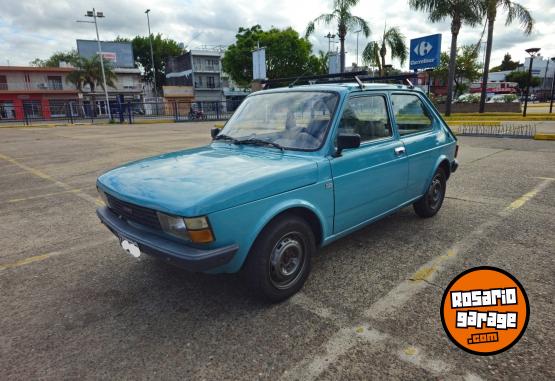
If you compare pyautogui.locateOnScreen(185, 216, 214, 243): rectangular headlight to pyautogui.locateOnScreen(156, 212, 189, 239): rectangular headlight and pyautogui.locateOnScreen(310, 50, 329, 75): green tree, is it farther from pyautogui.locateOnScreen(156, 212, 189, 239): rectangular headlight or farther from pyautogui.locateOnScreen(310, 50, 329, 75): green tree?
pyautogui.locateOnScreen(310, 50, 329, 75): green tree

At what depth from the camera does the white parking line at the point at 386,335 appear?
213 centimetres

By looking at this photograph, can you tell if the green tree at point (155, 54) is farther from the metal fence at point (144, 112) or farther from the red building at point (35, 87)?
the metal fence at point (144, 112)

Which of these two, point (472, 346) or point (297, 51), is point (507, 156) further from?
point (297, 51)

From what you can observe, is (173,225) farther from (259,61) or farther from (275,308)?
(259,61)

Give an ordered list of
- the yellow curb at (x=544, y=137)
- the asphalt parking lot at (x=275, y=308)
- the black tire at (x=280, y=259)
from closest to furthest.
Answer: the asphalt parking lot at (x=275, y=308)
the black tire at (x=280, y=259)
the yellow curb at (x=544, y=137)

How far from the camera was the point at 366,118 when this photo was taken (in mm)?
3520

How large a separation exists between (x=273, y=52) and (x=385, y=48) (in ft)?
73.7

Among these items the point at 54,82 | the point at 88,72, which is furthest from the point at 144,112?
the point at 54,82

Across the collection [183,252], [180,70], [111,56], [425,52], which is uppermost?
[111,56]

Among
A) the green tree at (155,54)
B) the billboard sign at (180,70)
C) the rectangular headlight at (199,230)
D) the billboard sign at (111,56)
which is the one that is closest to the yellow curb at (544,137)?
the rectangular headlight at (199,230)

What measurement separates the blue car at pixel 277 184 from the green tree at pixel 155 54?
226 feet

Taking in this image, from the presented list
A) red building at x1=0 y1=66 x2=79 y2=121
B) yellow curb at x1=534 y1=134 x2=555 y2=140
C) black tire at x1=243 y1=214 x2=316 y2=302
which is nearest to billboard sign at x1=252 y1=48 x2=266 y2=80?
yellow curb at x1=534 y1=134 x2=555 y2=140

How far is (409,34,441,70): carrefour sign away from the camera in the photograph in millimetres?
15250

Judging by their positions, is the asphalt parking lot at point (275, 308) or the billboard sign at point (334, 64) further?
the billboard sign at point (334, 64)
